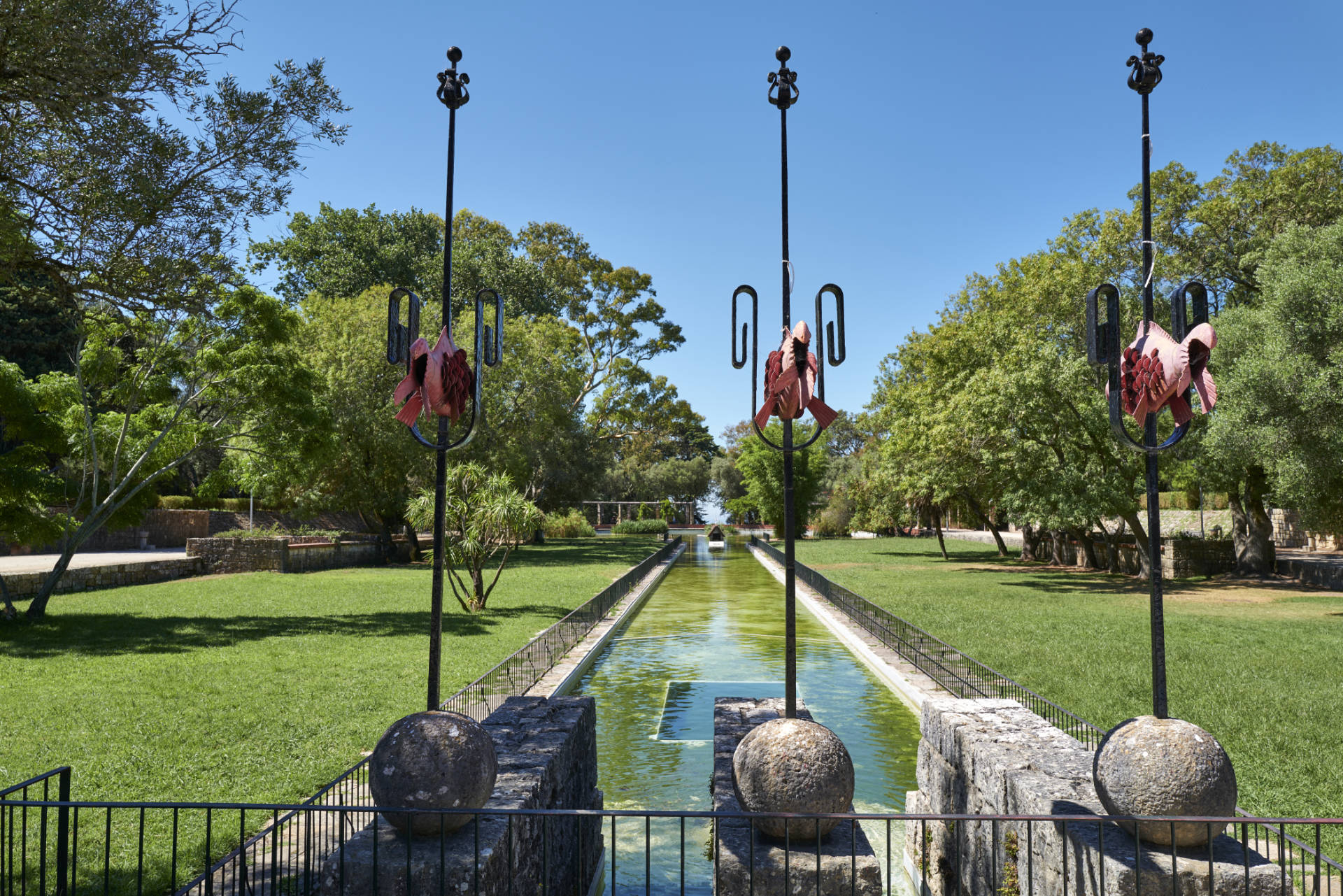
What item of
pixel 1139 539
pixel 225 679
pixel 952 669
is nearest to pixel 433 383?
pixel 225 679

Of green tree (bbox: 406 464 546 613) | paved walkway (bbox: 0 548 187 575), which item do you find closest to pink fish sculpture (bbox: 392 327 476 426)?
green tree (bbox: 406 464 546 613)

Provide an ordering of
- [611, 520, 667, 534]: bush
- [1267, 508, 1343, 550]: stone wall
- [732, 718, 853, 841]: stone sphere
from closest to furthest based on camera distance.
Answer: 1. [732, 718, 853, 841]: stone sphere
2. [1267, 508, 1343, 550]: stone wall
3. [611, 520, 667, 534]: bush

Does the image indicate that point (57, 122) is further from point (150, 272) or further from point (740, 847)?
point (740, 847)

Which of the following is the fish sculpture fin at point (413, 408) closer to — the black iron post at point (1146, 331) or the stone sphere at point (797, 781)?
the stone sphere at point (797, 781)

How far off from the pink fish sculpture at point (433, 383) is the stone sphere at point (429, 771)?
194 centimetres

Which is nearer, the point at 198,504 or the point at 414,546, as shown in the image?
the point at 414,546

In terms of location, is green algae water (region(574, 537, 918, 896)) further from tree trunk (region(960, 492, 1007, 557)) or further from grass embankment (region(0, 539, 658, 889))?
tree trunk (region(960, 492, 1007, 557))

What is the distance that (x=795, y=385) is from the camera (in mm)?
5457

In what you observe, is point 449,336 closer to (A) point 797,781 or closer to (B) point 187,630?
(A) point 797,781

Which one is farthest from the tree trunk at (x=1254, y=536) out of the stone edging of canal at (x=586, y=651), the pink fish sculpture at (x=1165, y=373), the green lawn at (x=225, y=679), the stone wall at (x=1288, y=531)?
the pink fish sculpture at (x=1165, y=373)

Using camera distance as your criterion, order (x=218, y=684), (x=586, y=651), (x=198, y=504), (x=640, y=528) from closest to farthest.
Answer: (x=218, y=684) < (x=586, y=651) < (x=198, y=504) < (x=640, y=528)

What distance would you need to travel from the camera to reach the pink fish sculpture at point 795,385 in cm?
541

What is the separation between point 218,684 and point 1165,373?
488 inches

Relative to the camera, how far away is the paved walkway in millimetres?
25125
